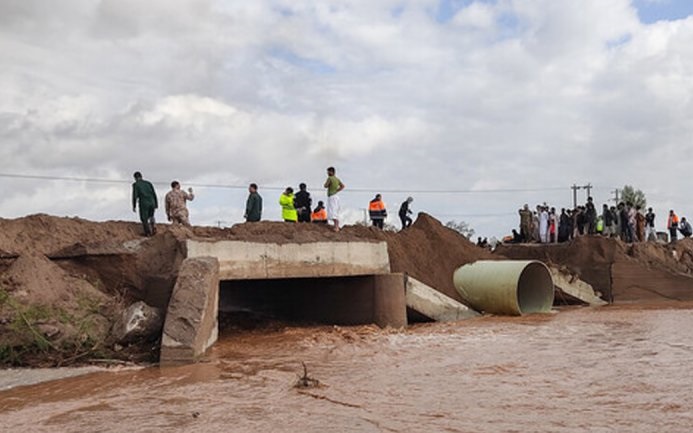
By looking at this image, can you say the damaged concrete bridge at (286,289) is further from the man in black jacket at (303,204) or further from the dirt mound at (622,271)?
the dirt mound at (622,271)

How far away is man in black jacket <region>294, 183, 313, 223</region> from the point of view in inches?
818

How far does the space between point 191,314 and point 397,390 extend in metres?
4.37

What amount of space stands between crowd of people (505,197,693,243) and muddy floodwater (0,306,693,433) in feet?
47.4

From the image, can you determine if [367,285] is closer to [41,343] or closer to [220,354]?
[220,354]

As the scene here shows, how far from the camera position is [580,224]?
30094mm

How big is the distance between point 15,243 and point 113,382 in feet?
16.7

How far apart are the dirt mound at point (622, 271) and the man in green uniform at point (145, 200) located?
47.6ft

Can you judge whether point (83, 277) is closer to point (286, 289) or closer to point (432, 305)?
point (286, 289)

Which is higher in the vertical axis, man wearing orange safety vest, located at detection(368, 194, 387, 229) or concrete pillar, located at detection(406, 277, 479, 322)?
man wearing orange safety vest, located at detection(368, 194, 387, 229)

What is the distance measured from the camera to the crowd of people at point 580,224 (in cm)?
2941

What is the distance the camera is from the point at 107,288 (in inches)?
569

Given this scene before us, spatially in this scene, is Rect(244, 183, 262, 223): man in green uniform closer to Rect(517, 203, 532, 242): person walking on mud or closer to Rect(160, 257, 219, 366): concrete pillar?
Rect(160, 257, 219, 366): concrete pillar

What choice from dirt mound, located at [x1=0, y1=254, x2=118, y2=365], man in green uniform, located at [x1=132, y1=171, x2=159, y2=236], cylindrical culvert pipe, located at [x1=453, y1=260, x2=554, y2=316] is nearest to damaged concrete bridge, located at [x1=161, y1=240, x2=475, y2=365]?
cylindrical culvert pipe, located at [x1=453, y1=260, x2=554, y2=316]

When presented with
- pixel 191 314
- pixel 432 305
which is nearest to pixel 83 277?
pixel 191 314
